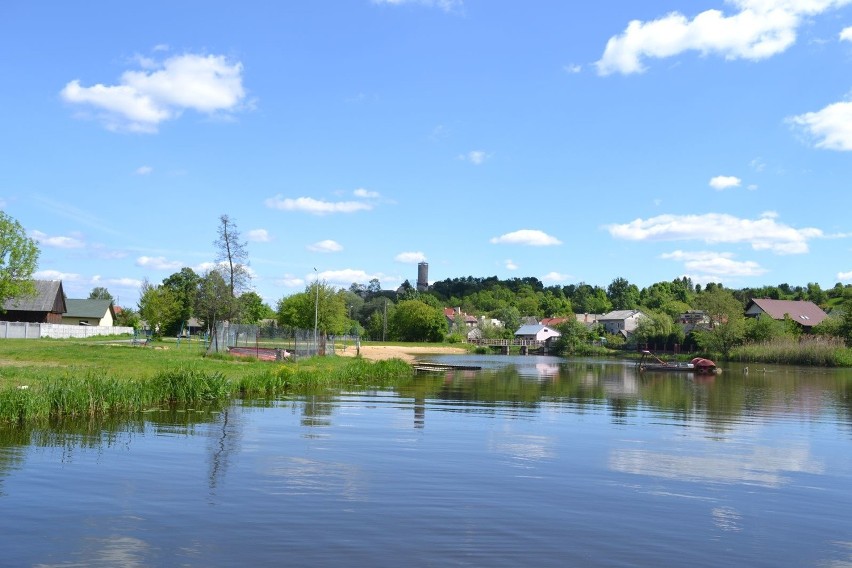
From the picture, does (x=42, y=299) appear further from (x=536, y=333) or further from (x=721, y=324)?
(x=536, y=333)

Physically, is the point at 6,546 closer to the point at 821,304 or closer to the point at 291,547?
the point at 291,547

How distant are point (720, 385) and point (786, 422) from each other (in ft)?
73.5

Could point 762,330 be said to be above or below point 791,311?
below

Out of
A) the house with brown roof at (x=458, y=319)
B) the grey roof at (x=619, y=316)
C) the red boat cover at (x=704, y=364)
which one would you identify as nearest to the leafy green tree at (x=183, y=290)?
the red boat cover at (x=704, y=364)

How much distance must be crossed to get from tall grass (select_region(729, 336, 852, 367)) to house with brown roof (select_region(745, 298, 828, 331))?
2097 cm

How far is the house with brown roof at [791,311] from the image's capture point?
111 meters

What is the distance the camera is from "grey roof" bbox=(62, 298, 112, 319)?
9469 centimetres

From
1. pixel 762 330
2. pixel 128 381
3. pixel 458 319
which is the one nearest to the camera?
pixel 128 381

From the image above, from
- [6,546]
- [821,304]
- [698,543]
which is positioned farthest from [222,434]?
[821,304]

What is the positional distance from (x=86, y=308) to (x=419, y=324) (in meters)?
60.1

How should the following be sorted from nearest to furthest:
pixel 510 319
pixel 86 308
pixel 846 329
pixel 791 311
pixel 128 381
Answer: pixel 128 381, pixel 846 329, pixel 86 308, pixel 791 311, pixel 510 319

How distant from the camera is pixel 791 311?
113875 mm

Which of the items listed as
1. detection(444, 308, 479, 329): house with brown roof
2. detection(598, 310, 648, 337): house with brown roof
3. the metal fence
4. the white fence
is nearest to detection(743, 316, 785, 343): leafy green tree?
detection(598, 310, 648, 337): house with brown roof

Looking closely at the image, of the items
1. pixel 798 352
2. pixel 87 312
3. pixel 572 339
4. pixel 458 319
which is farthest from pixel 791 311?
pixel 87 312
